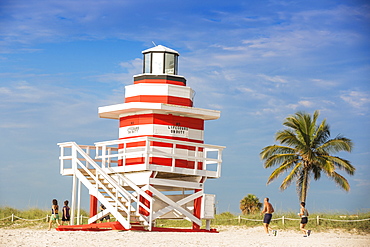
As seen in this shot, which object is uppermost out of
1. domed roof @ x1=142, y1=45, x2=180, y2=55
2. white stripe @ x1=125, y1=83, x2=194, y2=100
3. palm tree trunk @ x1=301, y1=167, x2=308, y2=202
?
domed roof @ x1=142, y1=45, x2=180, y2=55

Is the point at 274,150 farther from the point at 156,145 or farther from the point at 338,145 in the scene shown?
the point at 156,145

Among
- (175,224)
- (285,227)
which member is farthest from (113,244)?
(175,224)

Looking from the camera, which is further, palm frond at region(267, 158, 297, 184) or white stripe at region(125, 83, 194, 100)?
palm frond at region(267, 158, 297, 184)

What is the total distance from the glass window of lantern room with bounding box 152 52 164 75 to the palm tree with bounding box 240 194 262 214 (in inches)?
1000

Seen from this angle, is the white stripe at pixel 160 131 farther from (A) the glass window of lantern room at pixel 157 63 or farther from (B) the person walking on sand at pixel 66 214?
(B) the person walking on sand at pixel 66 214

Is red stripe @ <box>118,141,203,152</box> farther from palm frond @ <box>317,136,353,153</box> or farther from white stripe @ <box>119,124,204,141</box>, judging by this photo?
palm frond @ <box>317,136,353,153</box>

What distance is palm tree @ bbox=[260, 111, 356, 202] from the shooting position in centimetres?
3606

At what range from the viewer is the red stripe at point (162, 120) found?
26.7 meters

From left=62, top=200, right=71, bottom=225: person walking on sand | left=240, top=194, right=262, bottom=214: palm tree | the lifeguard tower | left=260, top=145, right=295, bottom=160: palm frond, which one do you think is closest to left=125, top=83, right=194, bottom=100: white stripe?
the lifeguard tower

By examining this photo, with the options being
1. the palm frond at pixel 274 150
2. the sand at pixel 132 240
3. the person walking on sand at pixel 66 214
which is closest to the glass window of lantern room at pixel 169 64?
the person walking on sand at pixel 66 214

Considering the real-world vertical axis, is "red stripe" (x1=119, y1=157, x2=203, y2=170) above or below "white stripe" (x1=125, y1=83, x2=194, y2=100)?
below

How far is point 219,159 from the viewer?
90.3ft

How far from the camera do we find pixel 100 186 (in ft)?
83.9

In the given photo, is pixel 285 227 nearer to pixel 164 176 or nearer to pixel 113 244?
pixel 164 176
